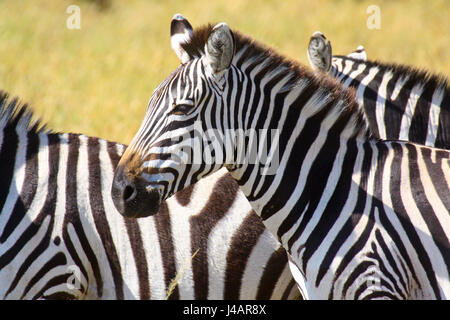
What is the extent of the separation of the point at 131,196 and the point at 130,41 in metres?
10.2

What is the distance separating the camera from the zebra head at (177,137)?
3.90 m

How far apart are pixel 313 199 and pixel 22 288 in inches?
80.0

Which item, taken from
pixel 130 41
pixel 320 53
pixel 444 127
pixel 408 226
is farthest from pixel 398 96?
pixel 130 41

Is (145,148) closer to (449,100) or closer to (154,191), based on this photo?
(154,191)

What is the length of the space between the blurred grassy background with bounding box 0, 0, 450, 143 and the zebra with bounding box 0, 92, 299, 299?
4.22 metres

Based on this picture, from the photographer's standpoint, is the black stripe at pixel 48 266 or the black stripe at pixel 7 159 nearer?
the black stripe at pixel 48 266

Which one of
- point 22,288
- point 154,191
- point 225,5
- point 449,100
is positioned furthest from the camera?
point 225,5

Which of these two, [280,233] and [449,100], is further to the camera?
[449,100]

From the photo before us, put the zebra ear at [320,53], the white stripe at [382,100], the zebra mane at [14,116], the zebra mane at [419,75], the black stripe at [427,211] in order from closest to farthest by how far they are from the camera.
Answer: the black stripe at [427,211] < the zebra mane at [14,116] < the zebra mane at [419,75] < the white stripe at [382,100] < the zebra ear at [320,53]

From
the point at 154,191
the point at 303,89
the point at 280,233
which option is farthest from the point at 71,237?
the point at 303,89

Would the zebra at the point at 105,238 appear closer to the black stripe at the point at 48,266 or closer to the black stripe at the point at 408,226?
the black stripe at the point at 48,266

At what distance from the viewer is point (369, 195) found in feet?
13.2

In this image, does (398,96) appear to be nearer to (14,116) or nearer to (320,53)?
(320,53)

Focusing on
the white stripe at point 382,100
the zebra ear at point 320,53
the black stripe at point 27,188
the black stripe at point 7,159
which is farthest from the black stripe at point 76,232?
the white stripe at point 382,100
